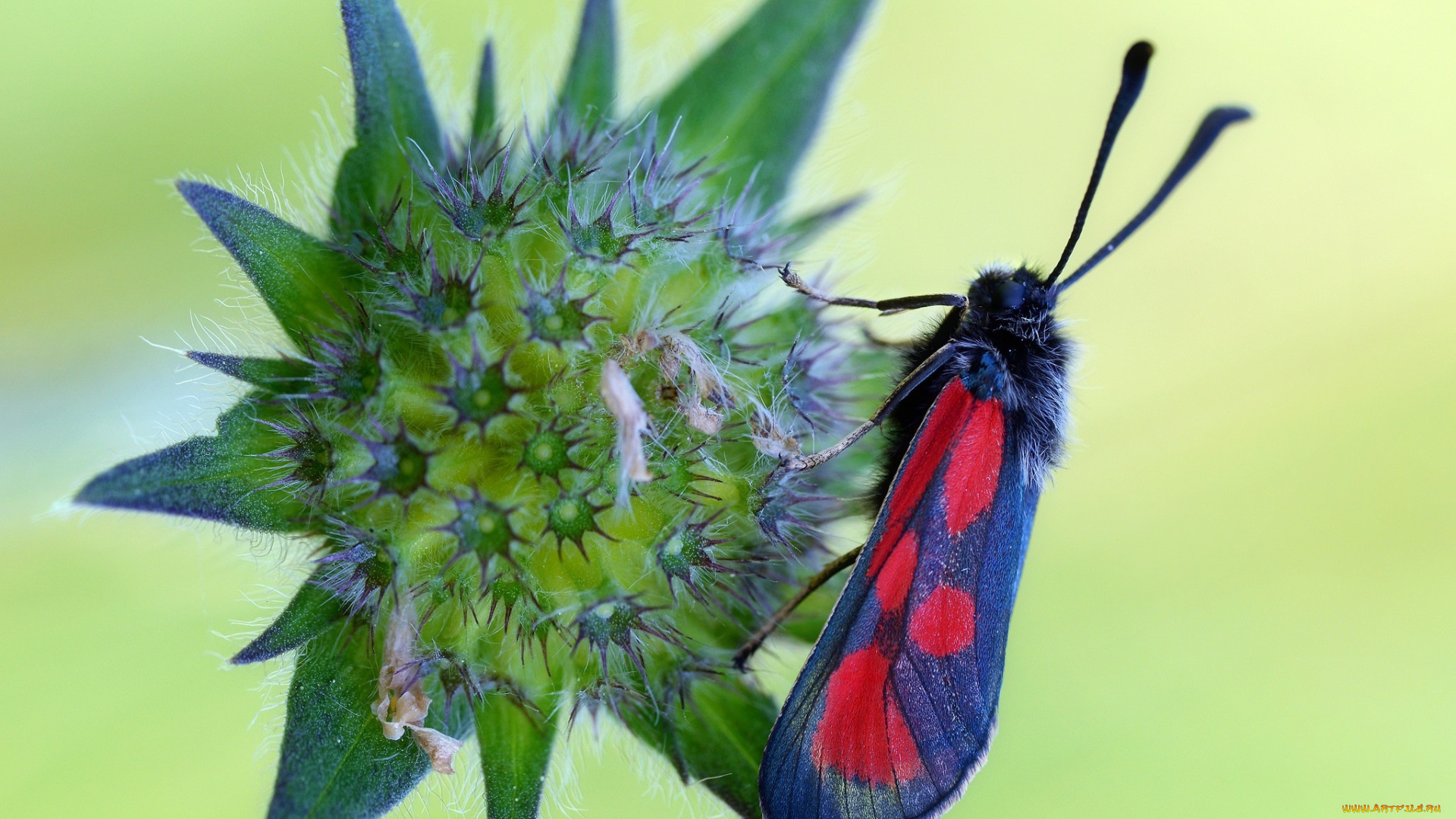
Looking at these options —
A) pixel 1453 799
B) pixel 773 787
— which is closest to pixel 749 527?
pixel 773 787

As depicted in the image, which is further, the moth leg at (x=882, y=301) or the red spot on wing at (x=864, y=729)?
the moth leg at (x=882, y=301)

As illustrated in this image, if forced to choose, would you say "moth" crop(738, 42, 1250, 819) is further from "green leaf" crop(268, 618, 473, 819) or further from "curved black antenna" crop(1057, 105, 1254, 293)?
"green leaf" crop(268, 618, 473, 819)

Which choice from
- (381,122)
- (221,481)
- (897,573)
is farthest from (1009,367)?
(221,481)

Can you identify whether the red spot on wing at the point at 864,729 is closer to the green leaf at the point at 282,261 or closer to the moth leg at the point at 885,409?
the moth leg at the point at 885,409

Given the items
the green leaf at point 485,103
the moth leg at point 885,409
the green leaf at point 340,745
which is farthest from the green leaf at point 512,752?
the green leaf at point 485,103

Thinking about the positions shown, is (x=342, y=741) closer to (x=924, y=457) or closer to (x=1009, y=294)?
(x=924, y=457)
